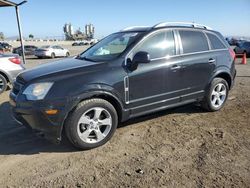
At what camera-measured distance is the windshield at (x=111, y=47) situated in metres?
4.55

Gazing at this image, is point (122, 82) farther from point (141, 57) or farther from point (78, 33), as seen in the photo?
point (78, 33)

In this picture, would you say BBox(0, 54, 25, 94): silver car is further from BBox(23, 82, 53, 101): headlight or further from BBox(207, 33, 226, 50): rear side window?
BBox(207, 33, 226, 50): rear side window

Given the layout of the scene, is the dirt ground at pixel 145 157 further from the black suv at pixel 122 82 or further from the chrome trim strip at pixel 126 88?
the chrome trim strip at pixel 126 88

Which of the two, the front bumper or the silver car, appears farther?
the silver car

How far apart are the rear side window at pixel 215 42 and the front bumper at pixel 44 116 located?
11.1ft

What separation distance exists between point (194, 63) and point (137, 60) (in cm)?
139

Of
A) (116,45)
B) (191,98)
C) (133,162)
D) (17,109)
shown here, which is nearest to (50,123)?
(17,109)

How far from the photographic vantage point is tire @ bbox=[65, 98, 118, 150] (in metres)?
3.84

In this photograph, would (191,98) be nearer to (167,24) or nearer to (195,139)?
(195,139)

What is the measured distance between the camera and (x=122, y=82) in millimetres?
4188

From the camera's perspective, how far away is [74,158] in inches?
149

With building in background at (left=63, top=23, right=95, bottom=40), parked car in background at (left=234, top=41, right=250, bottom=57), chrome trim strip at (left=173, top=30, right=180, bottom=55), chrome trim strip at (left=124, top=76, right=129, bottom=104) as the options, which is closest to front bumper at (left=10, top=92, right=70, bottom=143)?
chrome trim strip at (left=124, top=76, right=129, bottom=104)

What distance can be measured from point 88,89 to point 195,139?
1.89 metres

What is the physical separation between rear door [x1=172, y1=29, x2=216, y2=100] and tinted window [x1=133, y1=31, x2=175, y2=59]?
234 millimetres
